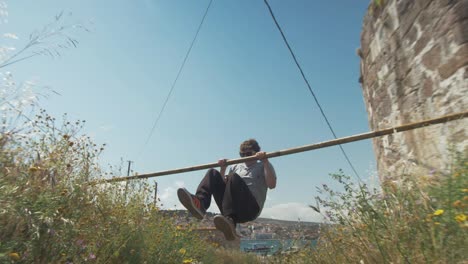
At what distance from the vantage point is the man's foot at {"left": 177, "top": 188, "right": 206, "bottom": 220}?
12.0 ft

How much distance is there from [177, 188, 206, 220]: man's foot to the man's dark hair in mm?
966

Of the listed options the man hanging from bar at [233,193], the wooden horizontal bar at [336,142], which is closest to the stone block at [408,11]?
the wooden horizontal bar at [336,142]

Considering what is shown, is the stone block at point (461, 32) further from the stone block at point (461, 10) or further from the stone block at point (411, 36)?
the stone block at point (411, 36)

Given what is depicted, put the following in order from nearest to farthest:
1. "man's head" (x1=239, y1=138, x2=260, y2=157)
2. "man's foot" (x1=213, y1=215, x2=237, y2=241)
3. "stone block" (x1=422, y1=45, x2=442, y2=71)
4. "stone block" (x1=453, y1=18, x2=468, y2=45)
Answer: "stone block" (x1=453, y1=18, x2=468, y2=45), "stone block" (x1=422, y1=45, x2=442, y2=71), "man's foot" (x1=213, y1=215, x2=237, y2=241), "man's head" (x1=239, y1=138, x2=260, y2=157)

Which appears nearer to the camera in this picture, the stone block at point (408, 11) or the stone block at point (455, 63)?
the stone block at point (455, 63)

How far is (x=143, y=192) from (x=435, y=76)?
8.99 feet

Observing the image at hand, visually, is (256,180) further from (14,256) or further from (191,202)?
(14,256)

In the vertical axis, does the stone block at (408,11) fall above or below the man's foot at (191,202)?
above

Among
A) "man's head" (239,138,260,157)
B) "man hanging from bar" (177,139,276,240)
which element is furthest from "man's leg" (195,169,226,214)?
"man's head" (239,138,260,157)

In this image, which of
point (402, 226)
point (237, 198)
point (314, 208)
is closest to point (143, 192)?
point (237, 198)

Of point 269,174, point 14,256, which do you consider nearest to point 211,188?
point 269,174

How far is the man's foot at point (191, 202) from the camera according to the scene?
3650 millimetres

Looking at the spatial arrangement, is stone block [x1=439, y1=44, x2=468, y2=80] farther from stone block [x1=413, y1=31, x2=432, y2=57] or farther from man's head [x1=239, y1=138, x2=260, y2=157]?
man's head [x1=239, y1=138, x2=260, y2=157]

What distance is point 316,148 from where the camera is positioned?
3342 millimetres
